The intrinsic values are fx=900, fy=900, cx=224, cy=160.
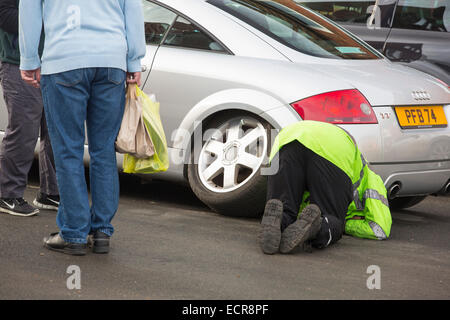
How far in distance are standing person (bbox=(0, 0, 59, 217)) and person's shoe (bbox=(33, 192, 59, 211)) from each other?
20cm

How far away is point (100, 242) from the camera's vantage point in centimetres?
495

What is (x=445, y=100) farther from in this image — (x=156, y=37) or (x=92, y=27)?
(x=92, y=27)

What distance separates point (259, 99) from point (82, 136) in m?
1.47

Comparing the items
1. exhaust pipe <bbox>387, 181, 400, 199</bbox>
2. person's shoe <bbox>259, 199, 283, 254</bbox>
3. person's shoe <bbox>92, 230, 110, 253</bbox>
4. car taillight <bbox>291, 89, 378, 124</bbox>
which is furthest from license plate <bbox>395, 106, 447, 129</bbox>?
person's shoe <bbox>92, 230, 110, 253</bbox>

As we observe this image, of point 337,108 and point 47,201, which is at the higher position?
point 337,108

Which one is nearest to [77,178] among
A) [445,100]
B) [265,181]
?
[265,181]

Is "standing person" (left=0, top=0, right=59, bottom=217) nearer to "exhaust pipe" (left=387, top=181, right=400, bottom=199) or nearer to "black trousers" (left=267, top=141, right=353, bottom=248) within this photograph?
"black trousers" (left=267, top=141, right=353, bottom=248)

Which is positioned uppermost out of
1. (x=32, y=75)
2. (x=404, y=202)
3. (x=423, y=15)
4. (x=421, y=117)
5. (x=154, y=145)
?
(x=423, y=15)

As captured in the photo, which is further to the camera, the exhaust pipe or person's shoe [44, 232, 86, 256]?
the exhaust pipe

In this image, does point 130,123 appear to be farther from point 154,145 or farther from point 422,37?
point 422,37

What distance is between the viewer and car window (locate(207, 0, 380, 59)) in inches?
249

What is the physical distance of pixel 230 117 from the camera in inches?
241

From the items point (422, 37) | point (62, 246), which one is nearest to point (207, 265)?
point (62, 246)

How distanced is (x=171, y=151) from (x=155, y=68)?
590 mm
